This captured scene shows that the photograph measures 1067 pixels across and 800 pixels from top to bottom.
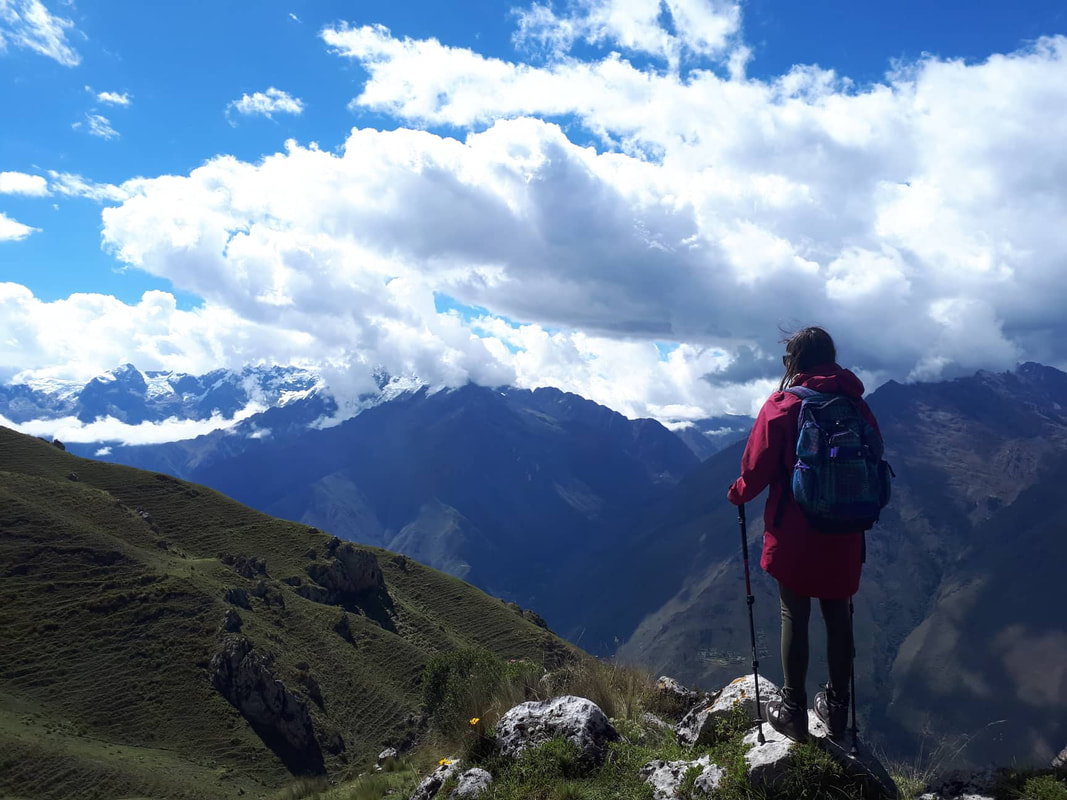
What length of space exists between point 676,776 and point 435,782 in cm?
346

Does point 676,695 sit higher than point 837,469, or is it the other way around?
point 837,469

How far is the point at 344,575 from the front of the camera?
352 ft

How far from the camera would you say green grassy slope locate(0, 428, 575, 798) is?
5131 cm

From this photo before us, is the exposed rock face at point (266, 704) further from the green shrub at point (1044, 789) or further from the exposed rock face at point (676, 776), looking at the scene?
the green shrub at point (1044, 789)

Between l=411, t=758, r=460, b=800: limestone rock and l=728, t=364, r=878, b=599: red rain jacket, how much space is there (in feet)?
16.4

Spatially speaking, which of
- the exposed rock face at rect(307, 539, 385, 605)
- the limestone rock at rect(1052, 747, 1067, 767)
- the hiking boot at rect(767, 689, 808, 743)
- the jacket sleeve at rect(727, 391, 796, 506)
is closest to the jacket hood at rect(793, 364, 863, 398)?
the jacket sleeve at rect(727, 391, 796, 506)

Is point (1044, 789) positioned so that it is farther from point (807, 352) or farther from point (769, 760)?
point (807, 352)

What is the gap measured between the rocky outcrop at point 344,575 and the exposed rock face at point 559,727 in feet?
321

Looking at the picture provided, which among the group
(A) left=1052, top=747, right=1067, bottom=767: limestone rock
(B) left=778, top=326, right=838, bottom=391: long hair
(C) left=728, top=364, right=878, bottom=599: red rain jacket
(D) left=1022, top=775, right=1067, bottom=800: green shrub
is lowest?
(A) left=1052, top=747, right=1067, bottom=767: limestone rock

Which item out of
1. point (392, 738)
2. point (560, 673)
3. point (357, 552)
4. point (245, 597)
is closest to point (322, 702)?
point (392, 738)

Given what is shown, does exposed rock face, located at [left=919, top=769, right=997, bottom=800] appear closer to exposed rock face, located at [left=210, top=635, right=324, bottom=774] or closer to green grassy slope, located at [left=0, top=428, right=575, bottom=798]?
green grassy slope, located at [left=0, top=428, right=575, bottom=798]

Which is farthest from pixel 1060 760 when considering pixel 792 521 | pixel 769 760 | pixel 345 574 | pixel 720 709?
pixel 345 574

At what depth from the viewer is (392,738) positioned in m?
68.5

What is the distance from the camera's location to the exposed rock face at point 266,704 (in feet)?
211
